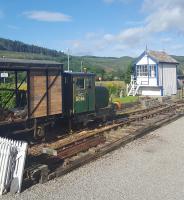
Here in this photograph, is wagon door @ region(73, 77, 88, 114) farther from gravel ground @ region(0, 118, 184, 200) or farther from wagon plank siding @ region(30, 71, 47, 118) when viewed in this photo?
gravel ground @ region(0, 118, 184, 200)

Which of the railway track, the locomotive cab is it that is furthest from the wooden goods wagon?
the railway track

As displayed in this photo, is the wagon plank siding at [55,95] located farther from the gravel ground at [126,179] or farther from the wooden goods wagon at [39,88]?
the gravel ground at [126,179]

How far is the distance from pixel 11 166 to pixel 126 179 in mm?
3085

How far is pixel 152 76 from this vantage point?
38.1 metres

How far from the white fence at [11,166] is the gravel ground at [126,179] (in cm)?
26

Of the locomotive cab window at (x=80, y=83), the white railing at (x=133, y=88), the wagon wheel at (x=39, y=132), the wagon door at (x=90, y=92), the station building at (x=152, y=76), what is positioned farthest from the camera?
the white railing at (x=133, y=88)

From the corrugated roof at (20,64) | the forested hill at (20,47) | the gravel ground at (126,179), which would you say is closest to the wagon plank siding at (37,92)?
the corrugated roof at (20,64)

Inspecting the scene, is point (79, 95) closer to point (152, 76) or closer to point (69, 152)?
point (69, 152)

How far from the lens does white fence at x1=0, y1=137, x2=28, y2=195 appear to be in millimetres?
8094

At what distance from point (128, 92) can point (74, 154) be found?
28.3 metres

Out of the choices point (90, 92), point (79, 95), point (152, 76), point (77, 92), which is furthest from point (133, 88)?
point (77, 92)

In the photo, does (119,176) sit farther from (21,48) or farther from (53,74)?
(21,48)

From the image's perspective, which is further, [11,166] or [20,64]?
[20,64]

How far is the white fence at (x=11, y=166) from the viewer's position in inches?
319
